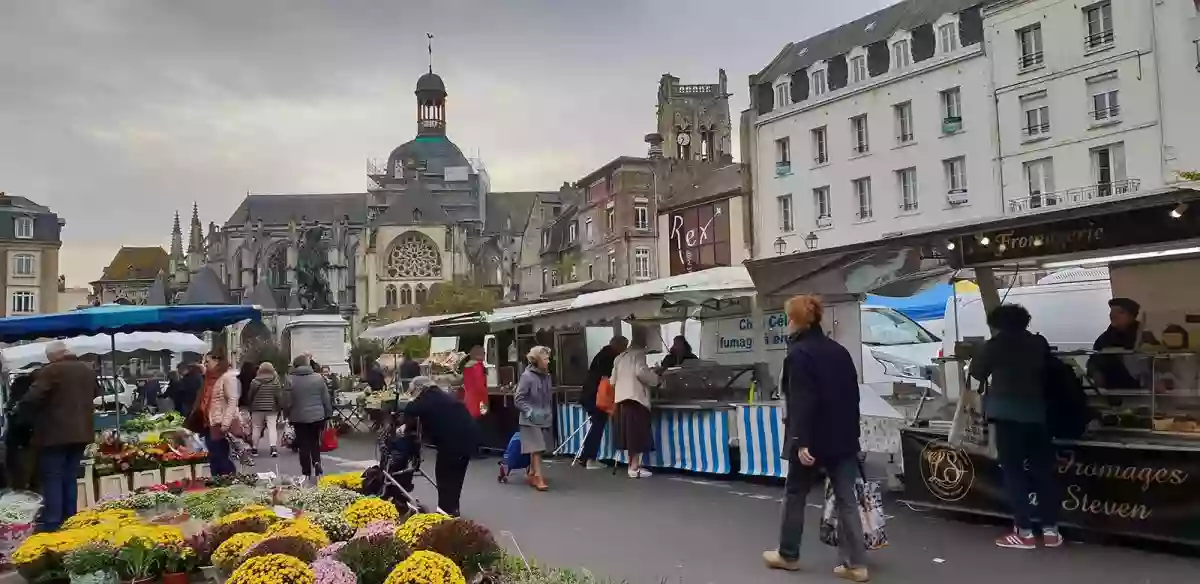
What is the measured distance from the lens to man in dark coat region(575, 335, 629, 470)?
42.1 ft

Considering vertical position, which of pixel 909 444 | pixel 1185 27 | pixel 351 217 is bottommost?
pixel 909 444

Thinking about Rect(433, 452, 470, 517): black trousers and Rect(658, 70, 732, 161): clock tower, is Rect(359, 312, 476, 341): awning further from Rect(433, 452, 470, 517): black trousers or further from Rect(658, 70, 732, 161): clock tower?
Rect(658, 70, 732, 161): clock tower

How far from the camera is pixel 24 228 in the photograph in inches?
2739

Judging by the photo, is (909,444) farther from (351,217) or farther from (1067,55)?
(351,217)

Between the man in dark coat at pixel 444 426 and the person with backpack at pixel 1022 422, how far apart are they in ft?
13.9

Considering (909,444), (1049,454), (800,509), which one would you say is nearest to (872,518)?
(800,509)

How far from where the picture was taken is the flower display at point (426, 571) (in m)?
4.86

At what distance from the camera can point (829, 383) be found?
6.13m

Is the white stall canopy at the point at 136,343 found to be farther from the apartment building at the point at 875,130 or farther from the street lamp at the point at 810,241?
the street lamp at the point at 810,241

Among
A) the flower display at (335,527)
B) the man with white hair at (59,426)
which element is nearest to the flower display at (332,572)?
the flower display at (335,527)

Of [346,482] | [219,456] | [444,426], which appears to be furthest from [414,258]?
[444,426]

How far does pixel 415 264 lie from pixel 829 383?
82.0m

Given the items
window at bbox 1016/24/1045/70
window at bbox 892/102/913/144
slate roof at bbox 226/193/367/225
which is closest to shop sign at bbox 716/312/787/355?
window at bbox 1016/24/1045/70

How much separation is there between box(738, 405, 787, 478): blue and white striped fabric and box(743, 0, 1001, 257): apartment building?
2037cm
